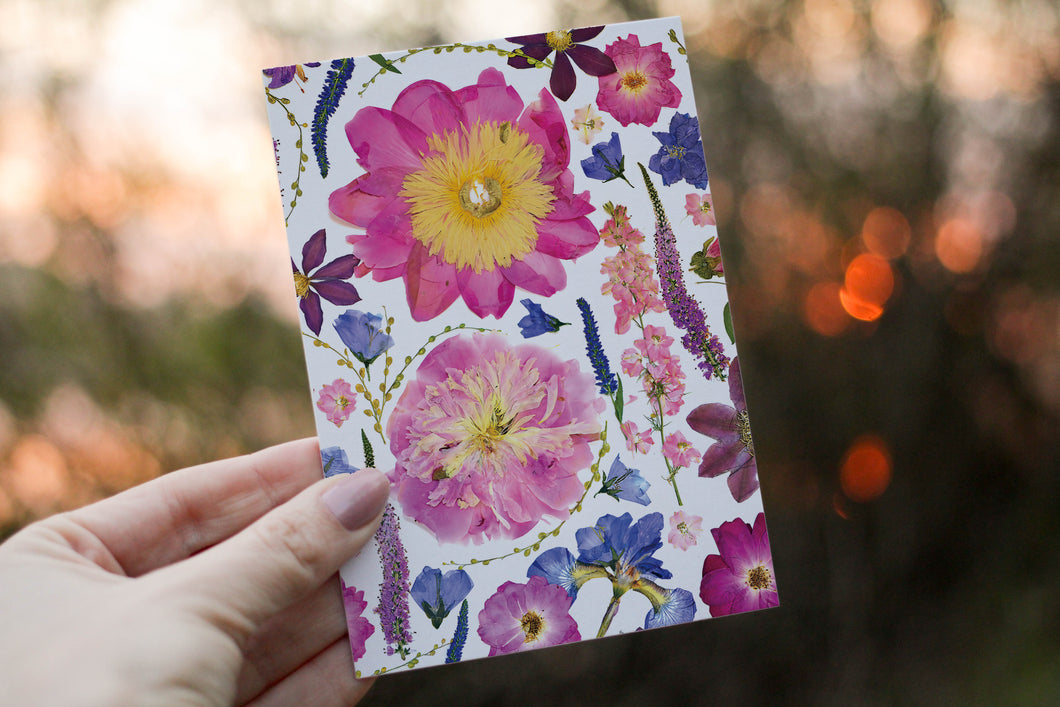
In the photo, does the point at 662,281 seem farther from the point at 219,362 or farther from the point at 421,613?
the point at 219,362

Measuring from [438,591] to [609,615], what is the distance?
9.4 inches

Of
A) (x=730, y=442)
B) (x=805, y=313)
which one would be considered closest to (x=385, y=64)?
(x=730, y=442)

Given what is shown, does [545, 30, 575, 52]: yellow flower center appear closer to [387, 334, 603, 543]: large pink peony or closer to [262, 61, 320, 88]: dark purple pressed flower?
[262, 61, 320, 88]: dark purple pressed flower

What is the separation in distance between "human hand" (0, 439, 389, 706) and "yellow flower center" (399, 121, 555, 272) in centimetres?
36

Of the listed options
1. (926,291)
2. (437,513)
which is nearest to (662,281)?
(437,513)

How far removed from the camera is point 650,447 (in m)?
0.94

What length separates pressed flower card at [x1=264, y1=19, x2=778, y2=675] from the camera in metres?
0.92

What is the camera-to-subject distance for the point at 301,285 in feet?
3.02

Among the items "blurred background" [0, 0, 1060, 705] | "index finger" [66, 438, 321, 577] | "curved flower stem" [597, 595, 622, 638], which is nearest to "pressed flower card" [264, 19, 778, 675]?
"curved flower stem" [597, 595, 622, 638]

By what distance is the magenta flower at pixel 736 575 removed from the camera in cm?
93

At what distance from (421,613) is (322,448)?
26 centimetres

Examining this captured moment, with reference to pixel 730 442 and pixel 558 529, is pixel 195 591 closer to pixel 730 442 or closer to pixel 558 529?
pixel 558 529

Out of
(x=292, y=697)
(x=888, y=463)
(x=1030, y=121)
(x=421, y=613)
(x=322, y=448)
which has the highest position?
(x=1030, y=121)

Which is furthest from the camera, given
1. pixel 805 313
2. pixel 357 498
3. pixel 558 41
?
pixel 805 313
